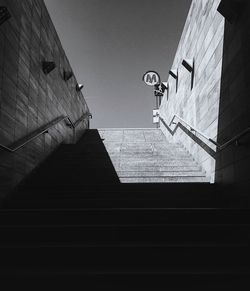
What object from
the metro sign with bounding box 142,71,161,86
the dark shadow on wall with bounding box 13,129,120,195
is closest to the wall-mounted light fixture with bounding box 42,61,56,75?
the dark shadow on wall with bounding box 13,129,120,195

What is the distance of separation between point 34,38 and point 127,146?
3.70 metres

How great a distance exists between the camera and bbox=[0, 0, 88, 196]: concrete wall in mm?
4625

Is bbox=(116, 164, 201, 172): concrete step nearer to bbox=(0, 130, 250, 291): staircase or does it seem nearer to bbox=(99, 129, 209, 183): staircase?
bbox=(99, 129, 209, 183): staircase

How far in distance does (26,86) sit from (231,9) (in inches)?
145

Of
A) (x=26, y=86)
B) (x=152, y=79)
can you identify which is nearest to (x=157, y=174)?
(x=26, y=86)

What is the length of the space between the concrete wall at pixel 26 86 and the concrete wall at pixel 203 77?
338 centimetres

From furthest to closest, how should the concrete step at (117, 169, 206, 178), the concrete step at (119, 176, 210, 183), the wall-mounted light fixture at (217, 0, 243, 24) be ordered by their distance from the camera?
the concrete step at (117, 169, 206, 178) < the concrete step at (119, 176, 210, 183) < the wall-mounted light fixture at (217, 0, 243, 24)

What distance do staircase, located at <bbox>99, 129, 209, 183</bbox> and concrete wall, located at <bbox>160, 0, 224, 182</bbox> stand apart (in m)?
0.25

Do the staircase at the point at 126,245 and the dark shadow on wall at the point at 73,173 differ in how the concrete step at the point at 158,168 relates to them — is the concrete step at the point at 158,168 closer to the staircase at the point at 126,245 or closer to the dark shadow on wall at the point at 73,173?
the dark shadow on wall at the point at 73,173

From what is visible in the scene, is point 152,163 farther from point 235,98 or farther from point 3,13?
point 3,13

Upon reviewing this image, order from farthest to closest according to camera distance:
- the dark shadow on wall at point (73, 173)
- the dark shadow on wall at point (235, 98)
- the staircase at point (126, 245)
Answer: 1. the dark shadow on wall at point (73, 173)
2. the dark shadow on wall at point (235, 98)
3. the staircase at point (126, 245)

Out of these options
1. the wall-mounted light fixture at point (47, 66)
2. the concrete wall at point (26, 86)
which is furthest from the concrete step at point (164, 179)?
the wall-mounted light fixture at point (47, 66)

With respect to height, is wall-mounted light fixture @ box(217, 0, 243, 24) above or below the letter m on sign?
below

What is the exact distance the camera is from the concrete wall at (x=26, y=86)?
15.2ft
